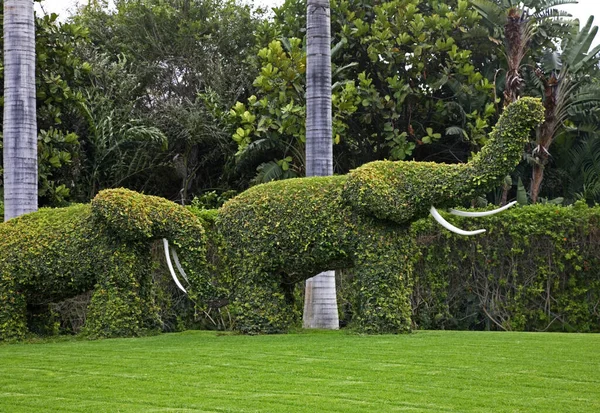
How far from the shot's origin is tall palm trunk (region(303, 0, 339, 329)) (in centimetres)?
1409

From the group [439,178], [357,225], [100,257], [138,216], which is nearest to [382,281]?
[357,225]

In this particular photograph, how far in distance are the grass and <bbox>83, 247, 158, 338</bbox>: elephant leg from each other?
35.3 inches

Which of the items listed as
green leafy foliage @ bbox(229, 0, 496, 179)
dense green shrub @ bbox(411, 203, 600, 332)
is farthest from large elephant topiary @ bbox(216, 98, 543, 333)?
green leafy foliage @ bbox(229, 0, 496, 179)

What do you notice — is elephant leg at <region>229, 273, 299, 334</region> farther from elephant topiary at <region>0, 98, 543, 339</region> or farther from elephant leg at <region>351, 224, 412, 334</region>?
elephant leg at <region>351, 224, 412, 334</region>

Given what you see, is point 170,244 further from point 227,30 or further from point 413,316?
point 227,30

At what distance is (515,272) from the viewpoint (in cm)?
1456

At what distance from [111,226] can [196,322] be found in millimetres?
4026

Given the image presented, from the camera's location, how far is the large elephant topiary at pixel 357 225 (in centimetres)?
1129

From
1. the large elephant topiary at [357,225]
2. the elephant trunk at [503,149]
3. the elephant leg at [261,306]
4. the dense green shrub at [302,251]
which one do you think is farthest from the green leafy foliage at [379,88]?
the elephant trunk at [503,149]

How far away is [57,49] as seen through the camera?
739 inches

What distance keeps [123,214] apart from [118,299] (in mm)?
1198

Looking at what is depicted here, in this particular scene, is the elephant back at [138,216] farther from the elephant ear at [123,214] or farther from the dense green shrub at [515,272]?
the dense green shrub at [515,272]

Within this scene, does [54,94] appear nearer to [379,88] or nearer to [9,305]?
[9,305]

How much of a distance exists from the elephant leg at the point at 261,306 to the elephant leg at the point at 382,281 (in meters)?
1.20
